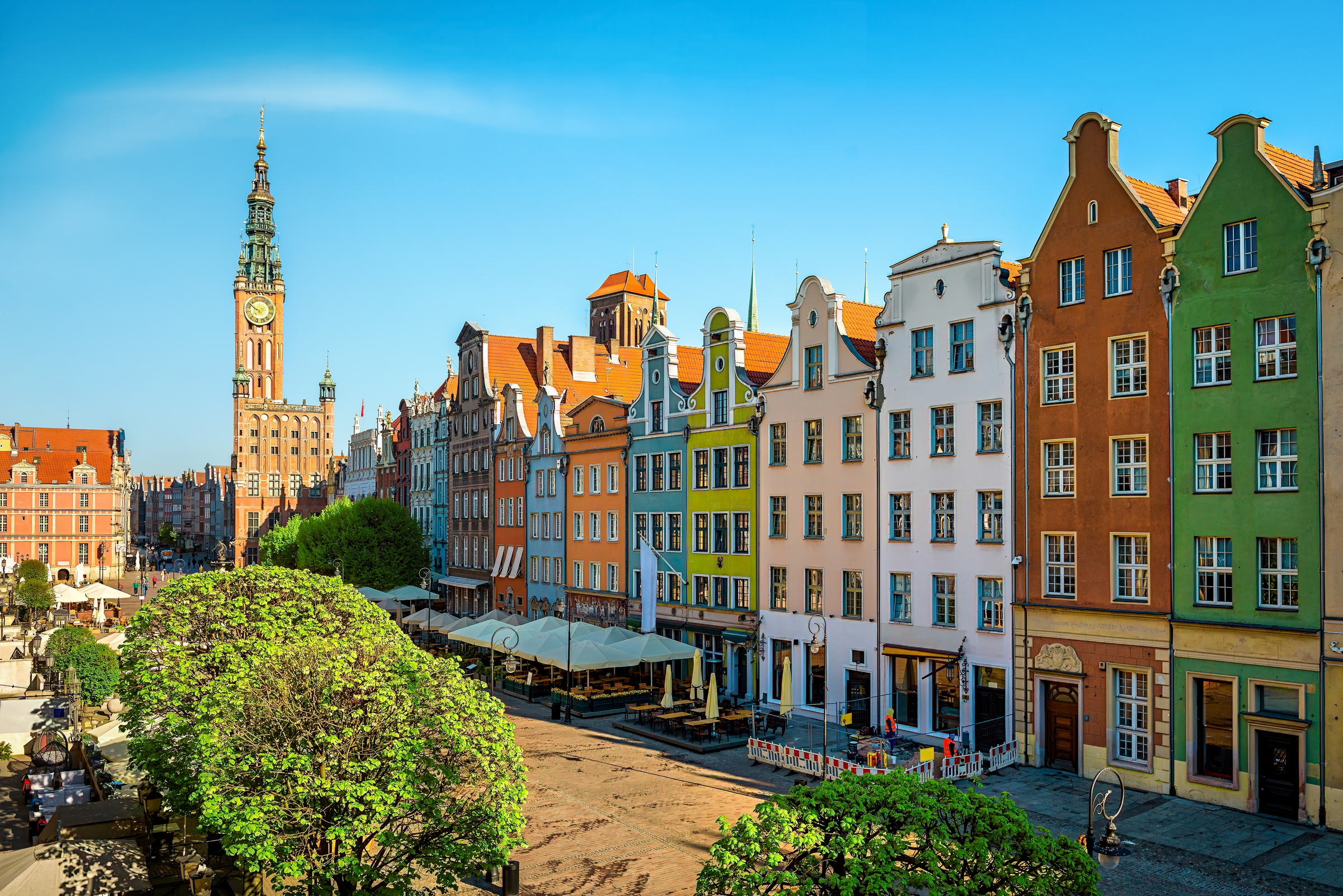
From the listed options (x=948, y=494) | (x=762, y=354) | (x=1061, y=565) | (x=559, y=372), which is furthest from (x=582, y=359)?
(x=1061, y=565)

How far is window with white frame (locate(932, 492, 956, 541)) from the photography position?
117ft

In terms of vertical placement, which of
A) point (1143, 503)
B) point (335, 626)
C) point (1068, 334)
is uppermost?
point (1068, 334)

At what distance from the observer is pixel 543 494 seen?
Answer: 62.3 m

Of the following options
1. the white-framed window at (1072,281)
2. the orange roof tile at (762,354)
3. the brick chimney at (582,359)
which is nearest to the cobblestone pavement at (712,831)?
the white-framed window at (1072,281)

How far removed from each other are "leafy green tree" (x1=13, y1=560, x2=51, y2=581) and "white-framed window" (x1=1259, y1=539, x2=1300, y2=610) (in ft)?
274

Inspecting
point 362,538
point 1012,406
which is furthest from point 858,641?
point 362,538

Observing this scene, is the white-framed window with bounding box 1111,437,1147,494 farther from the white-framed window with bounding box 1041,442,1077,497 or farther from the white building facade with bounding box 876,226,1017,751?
the white building facade with bounding box 876,226,1017,751

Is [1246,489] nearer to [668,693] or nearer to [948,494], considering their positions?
[948,494]

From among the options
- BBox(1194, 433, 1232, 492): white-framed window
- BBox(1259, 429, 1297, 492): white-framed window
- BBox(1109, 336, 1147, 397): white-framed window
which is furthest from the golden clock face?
BBox(1259, 429, 1297, 492): white-framed window

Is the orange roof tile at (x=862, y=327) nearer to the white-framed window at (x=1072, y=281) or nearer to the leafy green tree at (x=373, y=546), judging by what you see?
the white-framed window at (x=1072, y=281)

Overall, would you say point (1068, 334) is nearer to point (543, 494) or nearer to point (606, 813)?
point (606, 813)

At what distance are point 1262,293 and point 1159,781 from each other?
46.0 ft

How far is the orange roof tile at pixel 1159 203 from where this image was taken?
31.3 metres

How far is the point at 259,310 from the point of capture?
16412 centimetres
